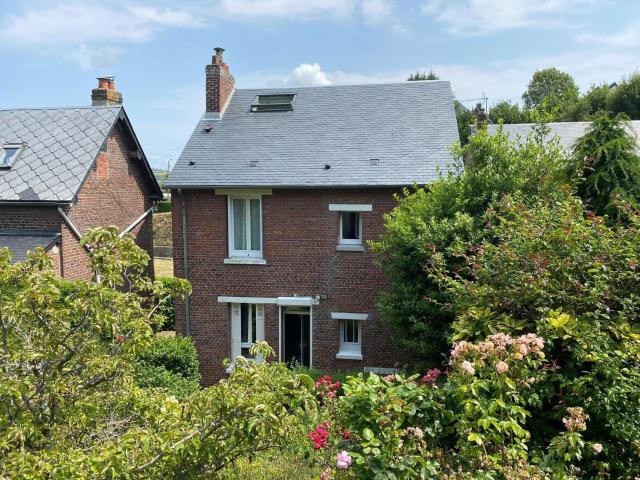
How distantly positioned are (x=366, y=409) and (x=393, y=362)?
29.1 ft

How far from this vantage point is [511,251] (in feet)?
18.7

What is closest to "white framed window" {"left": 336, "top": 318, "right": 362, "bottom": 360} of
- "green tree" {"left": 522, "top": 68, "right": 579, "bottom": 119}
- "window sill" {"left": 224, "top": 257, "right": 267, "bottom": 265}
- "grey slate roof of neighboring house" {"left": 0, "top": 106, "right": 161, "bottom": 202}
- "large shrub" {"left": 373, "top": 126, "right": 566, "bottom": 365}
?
"window sill" {"left": 224, "top": 257, "right": 267, "bottom": 265}

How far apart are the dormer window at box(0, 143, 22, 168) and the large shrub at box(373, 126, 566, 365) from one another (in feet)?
37.8

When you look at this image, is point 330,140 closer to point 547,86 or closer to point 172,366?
point 172,366

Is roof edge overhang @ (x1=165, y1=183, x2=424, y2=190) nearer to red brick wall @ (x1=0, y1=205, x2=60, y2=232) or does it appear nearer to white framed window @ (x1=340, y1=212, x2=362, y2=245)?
white framed window @ (x1=340, y1=212, x2=362, y2=245)

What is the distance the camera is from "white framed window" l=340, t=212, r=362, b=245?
41.8 ft

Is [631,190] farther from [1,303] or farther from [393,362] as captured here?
[1,303]

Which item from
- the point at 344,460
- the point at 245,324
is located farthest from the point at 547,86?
the point at 344,460

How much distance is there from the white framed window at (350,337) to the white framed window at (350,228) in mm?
2150

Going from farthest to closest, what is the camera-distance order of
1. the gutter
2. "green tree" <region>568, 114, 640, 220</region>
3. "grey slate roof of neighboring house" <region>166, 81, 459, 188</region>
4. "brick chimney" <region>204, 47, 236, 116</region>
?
the gutter → "brick chimney" <region>204, 47, 236, 116</region> → "grey slate roof of neighboring house" <region>166, 81, 459, 188</region> → "green tree" <region>568, 114, 640, 220</region>

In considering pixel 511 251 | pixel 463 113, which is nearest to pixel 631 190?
pixel 511 251

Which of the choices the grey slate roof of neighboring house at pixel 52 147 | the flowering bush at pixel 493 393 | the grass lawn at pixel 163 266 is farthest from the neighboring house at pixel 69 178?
the grass lawn at pixel 163 266

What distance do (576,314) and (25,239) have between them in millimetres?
13074

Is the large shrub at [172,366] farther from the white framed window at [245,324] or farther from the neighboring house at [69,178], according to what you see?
the neighboring house at [69,178]
